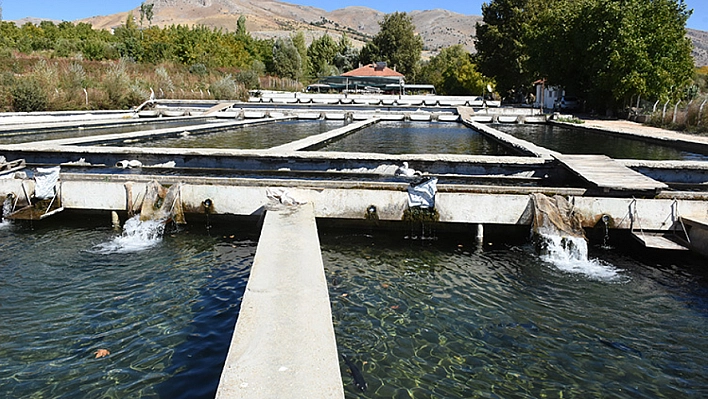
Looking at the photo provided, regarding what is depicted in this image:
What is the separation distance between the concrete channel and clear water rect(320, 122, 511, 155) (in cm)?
205

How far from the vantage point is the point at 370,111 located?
104 feet

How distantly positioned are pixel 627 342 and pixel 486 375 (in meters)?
1.53

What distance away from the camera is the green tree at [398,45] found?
82.9 metres

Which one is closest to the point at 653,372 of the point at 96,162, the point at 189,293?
the point at 189,293

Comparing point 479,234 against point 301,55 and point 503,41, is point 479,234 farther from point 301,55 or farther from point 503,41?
point 301,55

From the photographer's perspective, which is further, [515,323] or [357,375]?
[515,323]

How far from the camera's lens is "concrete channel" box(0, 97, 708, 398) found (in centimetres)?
334

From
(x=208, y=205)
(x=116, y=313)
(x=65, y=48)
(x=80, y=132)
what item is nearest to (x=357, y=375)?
(x=116, y=313)

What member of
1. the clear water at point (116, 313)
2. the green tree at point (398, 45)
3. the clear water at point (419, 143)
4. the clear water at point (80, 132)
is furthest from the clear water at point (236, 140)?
the green tree at point (398, 45)

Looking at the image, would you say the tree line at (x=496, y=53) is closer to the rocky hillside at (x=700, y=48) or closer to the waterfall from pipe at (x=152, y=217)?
the waterfall from pipe at (x=152, y=217)

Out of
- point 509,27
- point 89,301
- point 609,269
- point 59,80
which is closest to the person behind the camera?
point 89,301

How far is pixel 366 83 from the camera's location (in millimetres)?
53188

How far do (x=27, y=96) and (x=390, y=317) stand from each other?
24.2 m

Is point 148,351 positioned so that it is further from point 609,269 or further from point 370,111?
point 370,111
